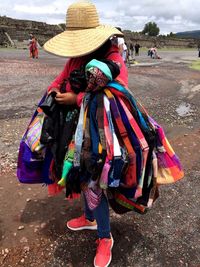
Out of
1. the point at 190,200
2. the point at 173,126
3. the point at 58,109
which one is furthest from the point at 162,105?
the point at 58,109

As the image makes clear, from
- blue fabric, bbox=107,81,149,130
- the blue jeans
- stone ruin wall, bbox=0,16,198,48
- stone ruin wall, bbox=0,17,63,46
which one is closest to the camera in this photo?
blue fabric, bbox=107,81,149,130

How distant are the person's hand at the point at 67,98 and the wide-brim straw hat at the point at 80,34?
295 mm

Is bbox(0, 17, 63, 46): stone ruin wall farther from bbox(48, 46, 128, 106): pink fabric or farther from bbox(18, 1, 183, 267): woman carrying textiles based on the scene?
bbox(18, 1, 183, 267): woman carrying textiles

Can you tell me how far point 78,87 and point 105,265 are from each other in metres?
1.57

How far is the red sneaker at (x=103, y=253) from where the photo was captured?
3.01 metres

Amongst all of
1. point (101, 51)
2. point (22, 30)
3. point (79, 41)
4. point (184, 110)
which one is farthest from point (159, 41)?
point (79, 41)

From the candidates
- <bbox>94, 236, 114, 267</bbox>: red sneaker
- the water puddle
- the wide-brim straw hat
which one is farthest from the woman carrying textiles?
the water puddle

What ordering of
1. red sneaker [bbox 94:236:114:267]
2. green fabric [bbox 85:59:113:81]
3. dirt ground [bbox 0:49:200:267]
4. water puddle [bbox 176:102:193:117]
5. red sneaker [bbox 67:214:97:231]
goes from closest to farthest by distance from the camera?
1. green fabric [bbox 85:59:113:81]
2. red sneaker [bbox 94:236:114:267]
3. dirt ground [bbox 0:49:200:267]
4. red sneaker [bbox 67:214:97:231]
5. water puddle [bbox 176:102:193:117]

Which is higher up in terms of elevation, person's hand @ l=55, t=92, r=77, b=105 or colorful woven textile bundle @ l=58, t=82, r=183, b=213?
person's hand @ l=55, t=92, r=77, b=105

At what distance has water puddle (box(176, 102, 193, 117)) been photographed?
861cm

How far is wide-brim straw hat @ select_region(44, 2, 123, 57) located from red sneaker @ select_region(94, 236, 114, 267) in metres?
1.69

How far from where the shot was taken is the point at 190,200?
13.7 feet

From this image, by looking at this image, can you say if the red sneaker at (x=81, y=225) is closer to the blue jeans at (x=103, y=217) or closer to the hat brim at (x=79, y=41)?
the blue jeans at (x=103, y=217)

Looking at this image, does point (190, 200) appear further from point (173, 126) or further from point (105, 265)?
point (173, 126)
